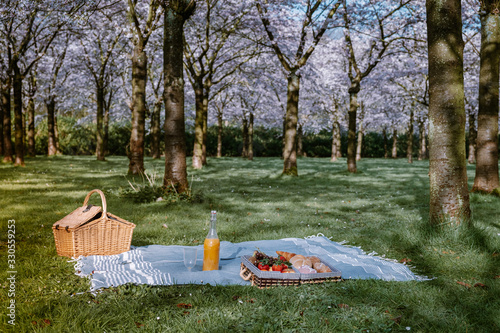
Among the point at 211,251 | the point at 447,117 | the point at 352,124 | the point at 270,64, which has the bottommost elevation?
the point at 211,251

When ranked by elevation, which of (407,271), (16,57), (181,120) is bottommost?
(407,271)

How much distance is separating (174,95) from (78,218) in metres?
4.63

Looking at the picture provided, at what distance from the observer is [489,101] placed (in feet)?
28.5

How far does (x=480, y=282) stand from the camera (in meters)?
3.58

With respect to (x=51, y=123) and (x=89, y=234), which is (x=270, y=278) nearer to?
(x=89, y=234)

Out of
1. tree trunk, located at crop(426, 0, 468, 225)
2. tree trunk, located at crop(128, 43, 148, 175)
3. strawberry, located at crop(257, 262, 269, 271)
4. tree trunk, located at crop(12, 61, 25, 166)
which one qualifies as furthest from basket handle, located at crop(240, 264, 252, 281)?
tree trunk, located at crop(12, 61, 25, 166)

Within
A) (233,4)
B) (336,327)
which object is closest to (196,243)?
(336,327)

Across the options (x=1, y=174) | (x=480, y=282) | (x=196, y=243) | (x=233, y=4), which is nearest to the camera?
(x=480, y=282)

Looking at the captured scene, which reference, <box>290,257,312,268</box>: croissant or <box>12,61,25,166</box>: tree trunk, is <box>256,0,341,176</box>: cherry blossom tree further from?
<box>290,257,312,268</box>: croissant

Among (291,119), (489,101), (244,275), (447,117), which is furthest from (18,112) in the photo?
(489,101)

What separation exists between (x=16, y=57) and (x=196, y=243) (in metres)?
14.0

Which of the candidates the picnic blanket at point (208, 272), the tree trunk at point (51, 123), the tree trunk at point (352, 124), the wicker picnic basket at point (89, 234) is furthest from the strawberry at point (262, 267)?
the tree trunk at point (51, 123)

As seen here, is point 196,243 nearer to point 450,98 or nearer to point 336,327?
point 336,327

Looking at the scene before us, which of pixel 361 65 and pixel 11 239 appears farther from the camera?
pixel 361 65
